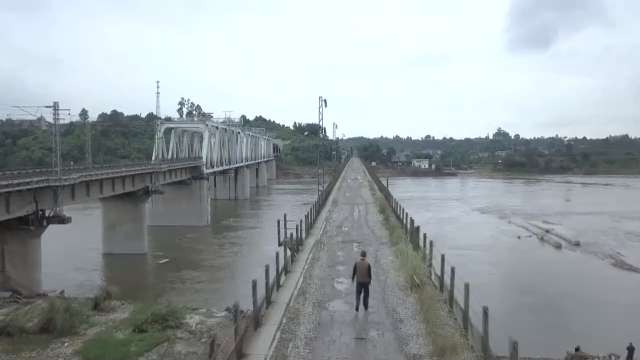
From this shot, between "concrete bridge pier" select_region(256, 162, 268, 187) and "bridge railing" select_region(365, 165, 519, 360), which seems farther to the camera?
"concrete bridge pier" select_region(256, 162, 268, 187)

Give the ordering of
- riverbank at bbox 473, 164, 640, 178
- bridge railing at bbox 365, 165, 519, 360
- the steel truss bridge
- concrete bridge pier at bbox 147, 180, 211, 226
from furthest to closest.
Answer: riverbank at bbox 473, 164, 640, 178
concrete bridge pier at bbox 147, 180, 211, 226
the steel truss bridge
bridge railing at bbox 365, 165, 519, 360

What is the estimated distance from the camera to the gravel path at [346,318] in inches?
426

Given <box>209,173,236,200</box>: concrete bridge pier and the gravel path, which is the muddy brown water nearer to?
the gravel path

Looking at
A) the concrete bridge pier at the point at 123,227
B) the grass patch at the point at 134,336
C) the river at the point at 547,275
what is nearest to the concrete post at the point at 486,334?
the river at the point at 547,275

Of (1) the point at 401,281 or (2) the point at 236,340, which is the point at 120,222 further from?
(2) the point at 236,340

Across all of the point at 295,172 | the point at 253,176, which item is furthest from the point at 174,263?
the point at 295,172

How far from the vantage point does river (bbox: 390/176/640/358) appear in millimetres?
16266

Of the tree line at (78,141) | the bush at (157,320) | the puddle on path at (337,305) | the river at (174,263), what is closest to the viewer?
the bush at (157,320)

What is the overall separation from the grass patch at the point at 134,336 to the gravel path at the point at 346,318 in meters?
2.79

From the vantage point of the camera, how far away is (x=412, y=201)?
64125mm

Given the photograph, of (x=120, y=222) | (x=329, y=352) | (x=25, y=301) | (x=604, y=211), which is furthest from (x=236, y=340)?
(x=604, y=211)

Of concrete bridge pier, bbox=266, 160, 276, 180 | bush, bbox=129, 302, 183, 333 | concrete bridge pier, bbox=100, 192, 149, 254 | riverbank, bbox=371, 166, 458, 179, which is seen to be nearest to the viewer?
bush, bbox=129, 302, 183, 333

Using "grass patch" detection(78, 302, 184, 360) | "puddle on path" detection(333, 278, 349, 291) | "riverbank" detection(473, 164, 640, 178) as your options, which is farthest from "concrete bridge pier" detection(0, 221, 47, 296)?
"riverbank" detection(473, 164, 640, 178)

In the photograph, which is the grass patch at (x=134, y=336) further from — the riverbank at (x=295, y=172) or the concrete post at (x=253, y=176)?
the riverbank at (x=295, y=172)
